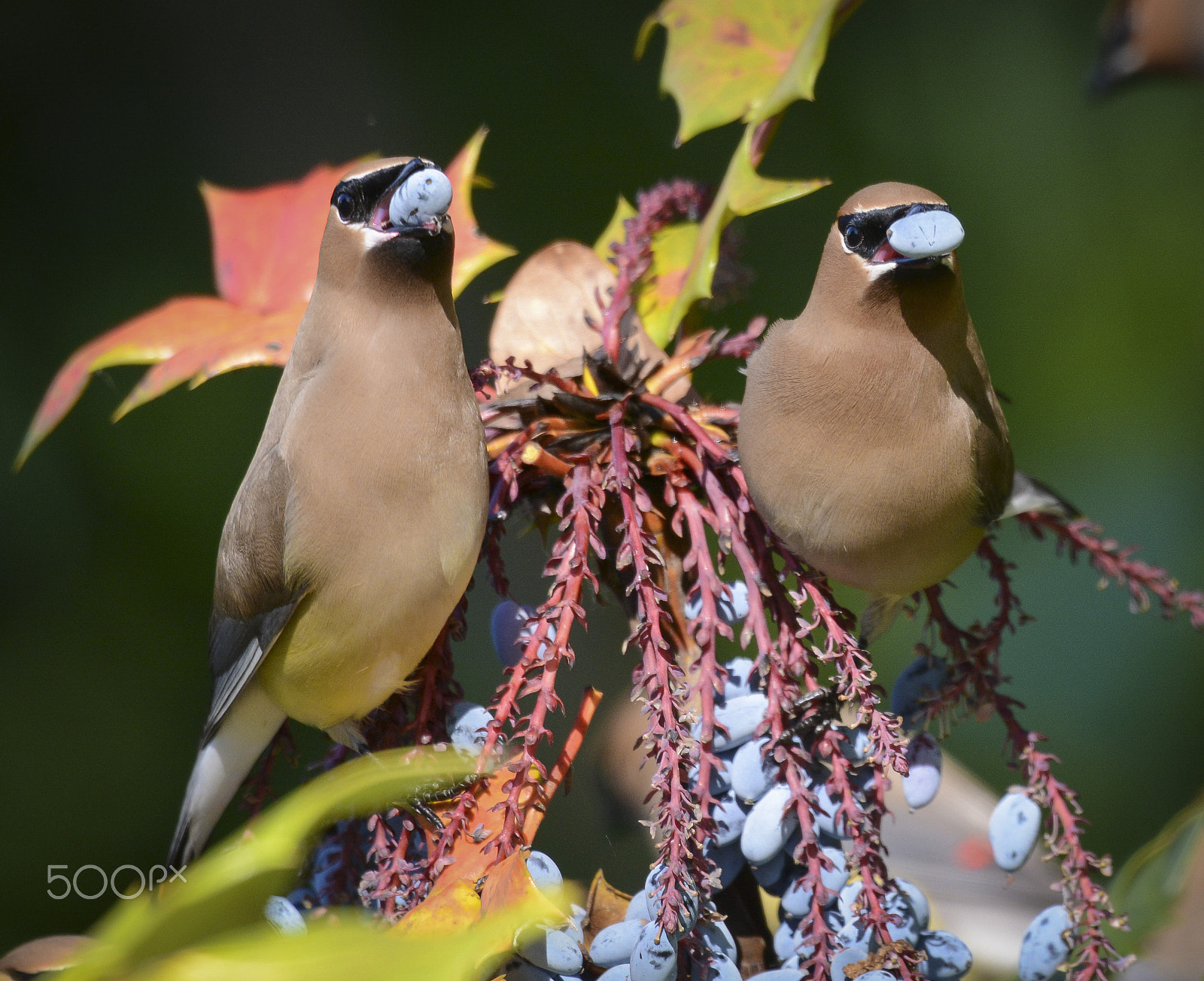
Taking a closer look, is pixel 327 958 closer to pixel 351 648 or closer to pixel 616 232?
pixel 351 648

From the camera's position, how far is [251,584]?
0.78 m

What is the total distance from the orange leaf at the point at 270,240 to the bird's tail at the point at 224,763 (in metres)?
0.36

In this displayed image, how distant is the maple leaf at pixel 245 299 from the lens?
0.90 metres

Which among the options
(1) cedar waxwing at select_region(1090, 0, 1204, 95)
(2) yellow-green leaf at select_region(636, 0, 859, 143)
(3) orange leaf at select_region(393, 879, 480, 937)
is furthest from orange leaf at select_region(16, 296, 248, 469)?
(1) cedar waxwing at select_region(1090, 0, 1204, 95)

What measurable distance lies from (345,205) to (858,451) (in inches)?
14.0

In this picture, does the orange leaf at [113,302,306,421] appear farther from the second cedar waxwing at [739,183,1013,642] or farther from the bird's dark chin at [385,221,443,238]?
the second cedar waxwing at [739,183,1013,642]

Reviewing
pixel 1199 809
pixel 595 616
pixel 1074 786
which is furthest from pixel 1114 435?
pixel 1199 809

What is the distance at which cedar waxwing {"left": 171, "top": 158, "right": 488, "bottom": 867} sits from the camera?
0.68 meters

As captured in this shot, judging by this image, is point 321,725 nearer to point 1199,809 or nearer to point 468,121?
point 1199,809

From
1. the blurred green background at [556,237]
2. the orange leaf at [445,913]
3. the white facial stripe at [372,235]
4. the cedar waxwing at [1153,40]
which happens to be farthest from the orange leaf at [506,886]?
the blurred green background at [556,237]

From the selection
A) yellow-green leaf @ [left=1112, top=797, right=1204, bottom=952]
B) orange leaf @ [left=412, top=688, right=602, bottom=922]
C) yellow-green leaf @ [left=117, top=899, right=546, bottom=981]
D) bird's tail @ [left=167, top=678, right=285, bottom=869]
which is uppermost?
yellow-green leaf @ [left=117, top=899, right=546, bottom=981]

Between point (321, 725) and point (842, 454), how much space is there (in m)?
0.41

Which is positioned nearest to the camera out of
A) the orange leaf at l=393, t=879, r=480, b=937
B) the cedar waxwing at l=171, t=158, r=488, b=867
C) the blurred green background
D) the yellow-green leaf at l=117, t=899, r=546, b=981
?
the yellow-green leaf at l=117, t=899, r=546, b=981

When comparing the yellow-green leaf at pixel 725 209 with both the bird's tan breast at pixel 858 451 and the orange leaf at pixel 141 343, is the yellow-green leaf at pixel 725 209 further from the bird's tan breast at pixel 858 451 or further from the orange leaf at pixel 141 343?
the orange leaf at pixel 141 343
